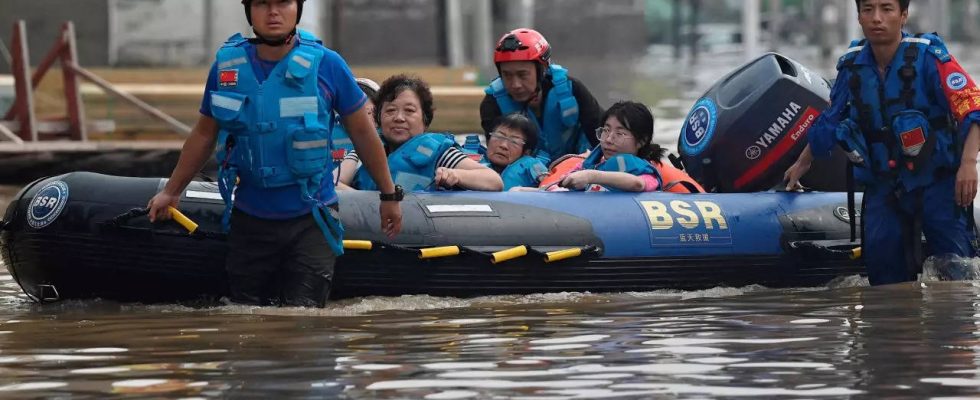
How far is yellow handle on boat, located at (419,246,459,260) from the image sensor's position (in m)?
7.65

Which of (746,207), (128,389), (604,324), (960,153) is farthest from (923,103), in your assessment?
(128,389)

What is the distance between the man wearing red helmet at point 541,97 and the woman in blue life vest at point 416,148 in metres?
0.88

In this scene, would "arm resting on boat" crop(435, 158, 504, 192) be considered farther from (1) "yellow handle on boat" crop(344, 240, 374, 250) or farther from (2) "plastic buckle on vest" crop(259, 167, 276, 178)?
(2) "plastic buckle on vest" crop(259, 167, 276, 178)

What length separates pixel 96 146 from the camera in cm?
1545

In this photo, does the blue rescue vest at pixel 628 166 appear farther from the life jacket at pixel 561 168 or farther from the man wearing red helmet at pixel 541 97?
the man wearing red helmet at pixel 541 97

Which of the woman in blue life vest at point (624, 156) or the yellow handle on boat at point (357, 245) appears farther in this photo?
the woman in blue life vest at point (624, 156)

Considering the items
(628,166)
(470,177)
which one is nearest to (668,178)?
(628,166)

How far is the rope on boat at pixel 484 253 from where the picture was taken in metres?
7.55

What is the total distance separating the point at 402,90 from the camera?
316 inches

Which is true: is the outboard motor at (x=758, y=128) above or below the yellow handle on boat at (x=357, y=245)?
above

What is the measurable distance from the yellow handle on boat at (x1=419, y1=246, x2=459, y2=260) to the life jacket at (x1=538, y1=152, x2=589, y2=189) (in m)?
0.93

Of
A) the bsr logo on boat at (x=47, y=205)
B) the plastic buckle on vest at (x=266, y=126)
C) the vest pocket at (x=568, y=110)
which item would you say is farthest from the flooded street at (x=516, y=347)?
the vest pocket at (x=568, y=110)

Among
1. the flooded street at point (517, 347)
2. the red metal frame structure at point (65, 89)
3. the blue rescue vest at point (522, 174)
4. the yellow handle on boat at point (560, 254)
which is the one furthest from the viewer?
the red metal frame structure at point (65, 89)

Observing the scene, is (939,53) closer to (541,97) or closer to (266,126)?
(541,97)
